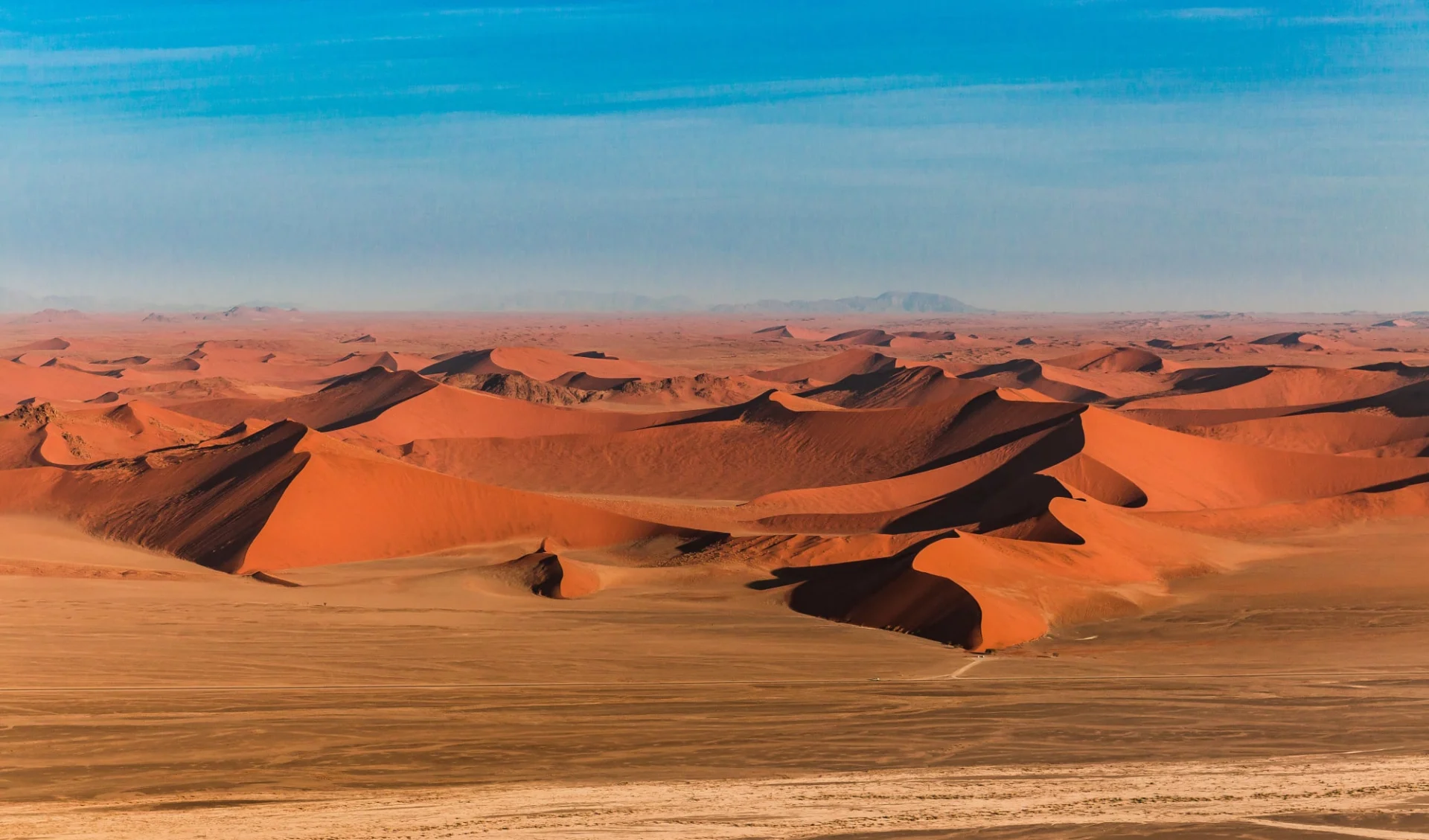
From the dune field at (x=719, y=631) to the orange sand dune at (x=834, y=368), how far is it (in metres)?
55.1

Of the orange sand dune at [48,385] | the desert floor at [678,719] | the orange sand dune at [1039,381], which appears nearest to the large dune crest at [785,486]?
the orange sand dune at [48,385]

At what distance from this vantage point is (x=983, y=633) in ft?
78.4

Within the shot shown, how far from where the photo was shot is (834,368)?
12119 cm

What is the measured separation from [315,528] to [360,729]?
62.7ft

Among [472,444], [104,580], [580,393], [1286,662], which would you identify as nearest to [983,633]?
[1286,662]

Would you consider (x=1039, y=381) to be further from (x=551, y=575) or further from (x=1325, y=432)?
(x=551, y=575)

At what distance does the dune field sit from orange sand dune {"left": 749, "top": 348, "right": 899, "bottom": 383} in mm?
55133

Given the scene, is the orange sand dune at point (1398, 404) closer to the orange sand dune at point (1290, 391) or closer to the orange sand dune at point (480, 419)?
the orange sand dune at point (1290, 391)

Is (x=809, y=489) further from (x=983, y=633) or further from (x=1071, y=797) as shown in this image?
(x=1071, y=797)

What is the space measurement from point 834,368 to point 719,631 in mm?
97750

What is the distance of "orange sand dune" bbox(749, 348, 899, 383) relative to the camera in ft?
380

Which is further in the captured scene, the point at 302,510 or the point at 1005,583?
the point at 302,510

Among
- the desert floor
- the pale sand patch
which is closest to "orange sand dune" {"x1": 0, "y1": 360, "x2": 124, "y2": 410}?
the desert floor

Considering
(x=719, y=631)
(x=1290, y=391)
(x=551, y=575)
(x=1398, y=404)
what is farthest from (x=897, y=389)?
(x=719, y=631)
